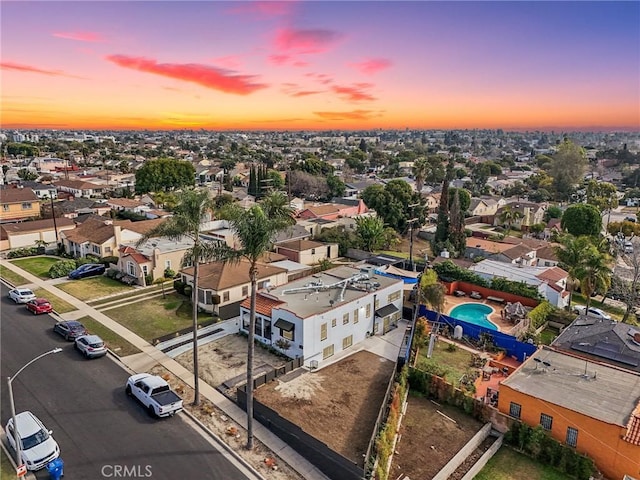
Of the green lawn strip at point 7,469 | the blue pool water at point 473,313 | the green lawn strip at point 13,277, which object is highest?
the green lawn strip at point 7,469

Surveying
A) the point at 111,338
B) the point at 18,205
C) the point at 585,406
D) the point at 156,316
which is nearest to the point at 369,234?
the point at 156,316

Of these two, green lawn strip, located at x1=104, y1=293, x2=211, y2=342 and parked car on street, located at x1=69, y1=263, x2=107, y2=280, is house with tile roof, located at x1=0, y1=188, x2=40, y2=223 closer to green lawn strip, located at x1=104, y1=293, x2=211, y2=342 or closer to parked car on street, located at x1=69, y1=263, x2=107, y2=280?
parked car on street, located at x1=69, y1=263, x2=107, y2=280

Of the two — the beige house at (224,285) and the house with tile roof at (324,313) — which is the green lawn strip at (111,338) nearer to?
the beige house at (224,285)

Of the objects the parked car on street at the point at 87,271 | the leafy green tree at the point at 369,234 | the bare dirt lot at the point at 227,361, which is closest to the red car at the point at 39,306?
the parked car on street at the point at 87,271

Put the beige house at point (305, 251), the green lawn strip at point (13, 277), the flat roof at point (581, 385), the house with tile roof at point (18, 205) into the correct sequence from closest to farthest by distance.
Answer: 1. the flat roof at point (581, 385)
2. the green lawn strip at point (13, 277)
3. the beige house at point (305, 251)
4. the house with tile roof at point (18, 205)

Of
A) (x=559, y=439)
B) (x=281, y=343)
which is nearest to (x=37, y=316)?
(x=281, y=343)

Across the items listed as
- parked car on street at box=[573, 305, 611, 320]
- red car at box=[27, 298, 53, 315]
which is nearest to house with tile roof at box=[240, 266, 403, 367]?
red car at box=[27, 298, 53, 315]

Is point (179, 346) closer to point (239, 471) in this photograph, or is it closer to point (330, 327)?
point (330, 327)
